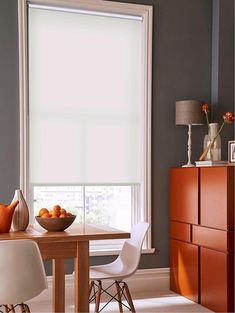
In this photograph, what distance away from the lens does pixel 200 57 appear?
18.7ft

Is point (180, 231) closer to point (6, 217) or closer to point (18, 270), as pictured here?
point (6, 217)

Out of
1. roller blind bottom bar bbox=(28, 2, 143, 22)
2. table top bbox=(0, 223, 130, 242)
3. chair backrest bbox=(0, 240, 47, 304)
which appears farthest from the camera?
roller blind bottom bar bbox=(28, 2, 143, 22)

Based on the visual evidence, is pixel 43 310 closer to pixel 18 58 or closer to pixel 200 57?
pixel 18 58

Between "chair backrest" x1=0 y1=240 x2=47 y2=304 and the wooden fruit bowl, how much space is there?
38 cm

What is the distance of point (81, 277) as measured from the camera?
3295 mm

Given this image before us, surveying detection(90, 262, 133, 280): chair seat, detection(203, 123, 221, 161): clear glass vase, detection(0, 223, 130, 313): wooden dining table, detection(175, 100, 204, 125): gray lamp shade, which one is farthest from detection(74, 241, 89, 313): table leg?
detection(175, 100, 204, 125): gray lamp shade

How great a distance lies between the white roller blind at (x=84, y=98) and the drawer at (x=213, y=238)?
93cm

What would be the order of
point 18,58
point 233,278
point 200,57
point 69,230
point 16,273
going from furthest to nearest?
point 200,57
point 18,58
point 233,278
point 69,230
point 16,273

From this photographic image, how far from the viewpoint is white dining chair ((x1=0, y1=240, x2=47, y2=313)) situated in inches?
114

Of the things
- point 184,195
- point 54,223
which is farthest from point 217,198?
point 54,223

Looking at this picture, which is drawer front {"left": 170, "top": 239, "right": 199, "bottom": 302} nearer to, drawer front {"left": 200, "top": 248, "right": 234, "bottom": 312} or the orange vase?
drawer front {"left": 200, "top": 248, "right": 234, "bottom": 312}

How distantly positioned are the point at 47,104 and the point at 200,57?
1.85 m

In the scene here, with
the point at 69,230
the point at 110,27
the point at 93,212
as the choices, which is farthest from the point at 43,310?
the point at 110,27

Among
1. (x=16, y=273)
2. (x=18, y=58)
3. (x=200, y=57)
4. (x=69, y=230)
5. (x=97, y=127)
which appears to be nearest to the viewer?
(x=16, y=273)
